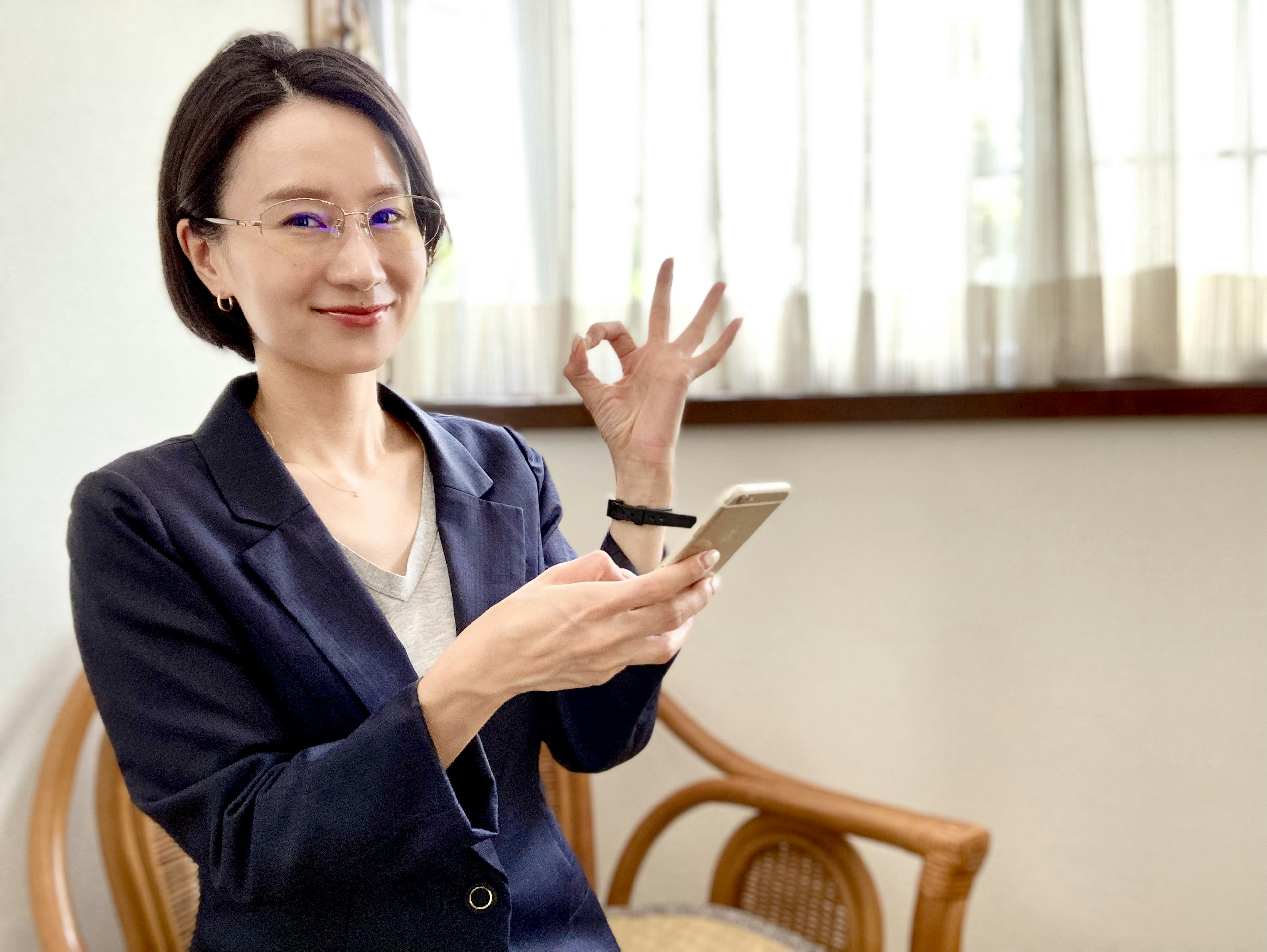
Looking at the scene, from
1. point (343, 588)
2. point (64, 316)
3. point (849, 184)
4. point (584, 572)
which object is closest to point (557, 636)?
point (584, 572)

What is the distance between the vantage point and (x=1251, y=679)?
5.62 ft

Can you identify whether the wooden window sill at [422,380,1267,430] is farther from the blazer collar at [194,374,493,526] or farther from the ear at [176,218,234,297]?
the ear at [176,218,234,297]

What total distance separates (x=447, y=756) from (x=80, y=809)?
754 mm

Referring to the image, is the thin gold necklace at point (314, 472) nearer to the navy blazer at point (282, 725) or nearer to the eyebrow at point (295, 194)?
the navy blazer at point (282, 725)

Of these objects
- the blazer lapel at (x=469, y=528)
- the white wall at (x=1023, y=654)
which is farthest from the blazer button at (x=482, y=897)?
the white wall at (x=1023, y=654)

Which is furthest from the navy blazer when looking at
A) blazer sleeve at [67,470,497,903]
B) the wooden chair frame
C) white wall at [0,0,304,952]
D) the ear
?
the wooden chair frame

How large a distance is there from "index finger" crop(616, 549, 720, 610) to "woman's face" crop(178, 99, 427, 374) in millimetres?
396

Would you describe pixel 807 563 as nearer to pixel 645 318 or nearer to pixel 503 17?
pixel 645 318

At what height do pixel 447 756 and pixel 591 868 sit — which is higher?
pixel 447 756

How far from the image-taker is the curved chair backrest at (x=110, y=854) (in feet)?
3.93

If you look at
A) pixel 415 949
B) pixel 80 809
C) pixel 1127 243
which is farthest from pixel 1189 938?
pixel 80 809

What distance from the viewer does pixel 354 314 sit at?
40.6 inches

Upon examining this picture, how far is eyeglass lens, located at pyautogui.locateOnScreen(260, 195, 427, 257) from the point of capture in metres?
1.00

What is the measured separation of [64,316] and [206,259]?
410 millimetres
